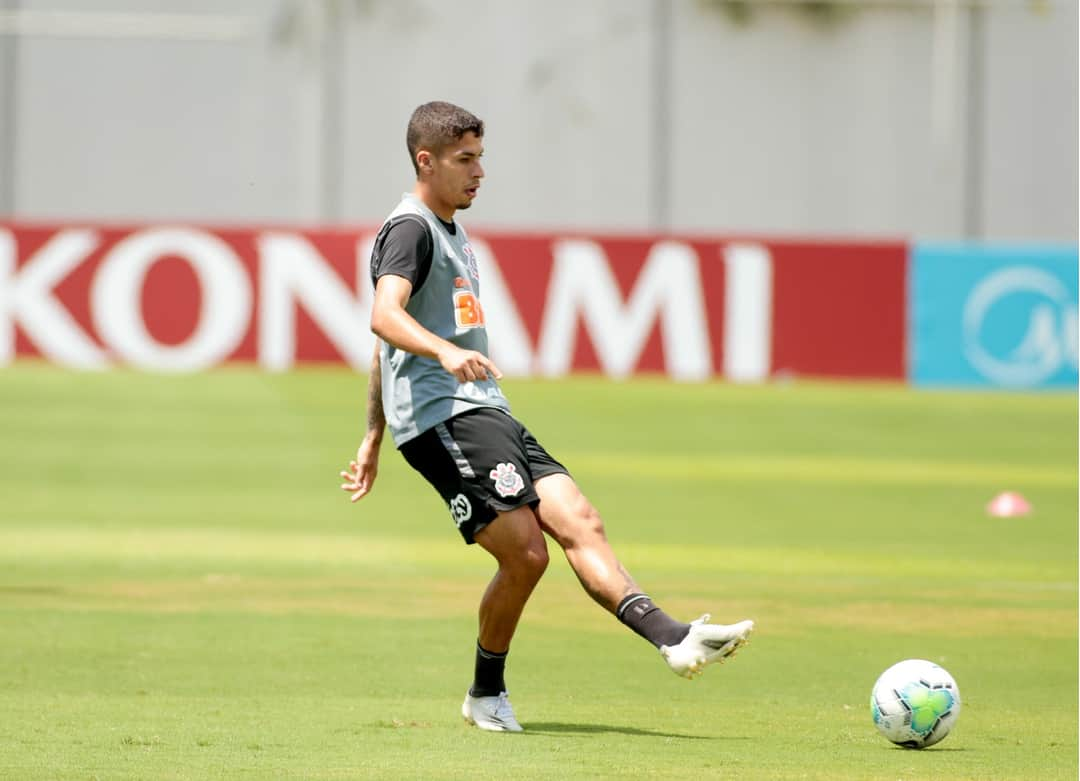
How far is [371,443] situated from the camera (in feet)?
27.4

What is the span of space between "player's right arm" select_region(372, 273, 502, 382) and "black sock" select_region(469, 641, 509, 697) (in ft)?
3.99

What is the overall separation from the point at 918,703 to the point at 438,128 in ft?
9.19

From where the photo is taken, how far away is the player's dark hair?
8.04m

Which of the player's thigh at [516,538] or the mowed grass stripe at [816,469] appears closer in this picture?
the player's thigh at [516,538]

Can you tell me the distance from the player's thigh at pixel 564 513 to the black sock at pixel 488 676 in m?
0.57

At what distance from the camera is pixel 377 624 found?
11164 millimetres

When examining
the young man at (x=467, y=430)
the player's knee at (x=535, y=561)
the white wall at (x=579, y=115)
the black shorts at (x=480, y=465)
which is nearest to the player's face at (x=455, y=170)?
the young man at (x=467, y=430)

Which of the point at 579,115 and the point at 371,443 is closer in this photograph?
the point at 371,443

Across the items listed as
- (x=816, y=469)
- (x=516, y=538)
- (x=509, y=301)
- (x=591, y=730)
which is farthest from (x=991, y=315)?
(x=516, y=538)

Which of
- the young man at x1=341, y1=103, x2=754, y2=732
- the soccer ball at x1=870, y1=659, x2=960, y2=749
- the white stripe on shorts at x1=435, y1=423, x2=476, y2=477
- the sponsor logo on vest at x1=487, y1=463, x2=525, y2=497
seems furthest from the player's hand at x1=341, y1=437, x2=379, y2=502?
the soccer ball at x1=870, y1=659, x2=960, y2=749

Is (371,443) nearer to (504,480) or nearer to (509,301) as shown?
(504,480)

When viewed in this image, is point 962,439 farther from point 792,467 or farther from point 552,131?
point 552,131

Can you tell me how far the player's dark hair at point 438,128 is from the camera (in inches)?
316

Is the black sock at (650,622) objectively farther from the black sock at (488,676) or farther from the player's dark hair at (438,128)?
the player's dark hair at (438,128)
